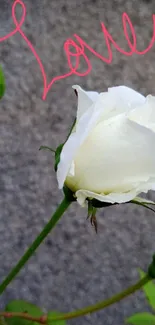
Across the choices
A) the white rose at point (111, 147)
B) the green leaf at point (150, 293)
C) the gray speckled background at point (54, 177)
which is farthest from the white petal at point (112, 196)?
the gray speckled background at point (54, 177)

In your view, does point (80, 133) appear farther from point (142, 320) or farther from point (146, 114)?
point (142, 320)

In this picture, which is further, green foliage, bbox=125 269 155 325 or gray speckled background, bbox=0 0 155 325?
gray speckled background, bbox=0 0 155 325

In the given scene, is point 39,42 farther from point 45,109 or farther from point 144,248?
point 144,248

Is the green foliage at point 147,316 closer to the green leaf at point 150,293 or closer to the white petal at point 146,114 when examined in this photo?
the green leaf at point 150,293

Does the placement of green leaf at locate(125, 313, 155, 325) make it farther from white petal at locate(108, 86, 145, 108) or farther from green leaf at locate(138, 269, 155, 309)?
white petal at locate(108, 86, 145, 108)

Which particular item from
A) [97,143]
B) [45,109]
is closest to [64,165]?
[97,143]

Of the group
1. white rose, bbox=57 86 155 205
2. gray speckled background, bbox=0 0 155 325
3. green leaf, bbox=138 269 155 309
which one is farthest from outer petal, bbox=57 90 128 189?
gray speckled background, bbox=0 0 155 325
